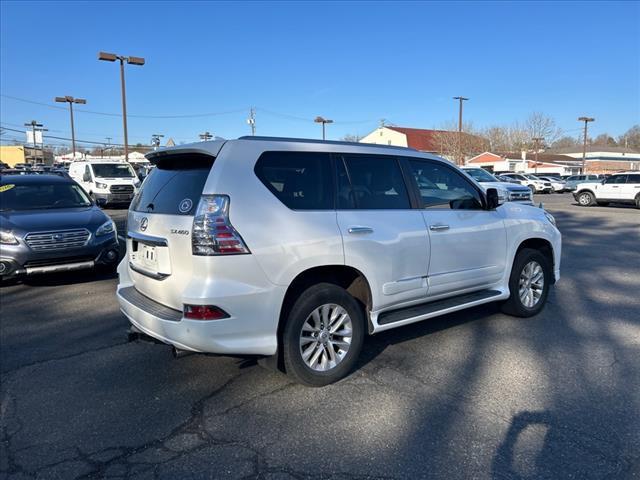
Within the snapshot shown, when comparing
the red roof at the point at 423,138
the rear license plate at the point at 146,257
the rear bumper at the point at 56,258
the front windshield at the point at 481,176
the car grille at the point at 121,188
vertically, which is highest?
the red roof at the point at 423,138

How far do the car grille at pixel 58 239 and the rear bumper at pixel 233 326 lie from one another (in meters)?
4.07

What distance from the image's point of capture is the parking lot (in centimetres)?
278

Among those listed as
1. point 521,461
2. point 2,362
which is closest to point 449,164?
point 521,461

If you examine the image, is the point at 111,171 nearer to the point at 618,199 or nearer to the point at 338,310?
the point at 338,310

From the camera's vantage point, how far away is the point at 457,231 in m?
4.50

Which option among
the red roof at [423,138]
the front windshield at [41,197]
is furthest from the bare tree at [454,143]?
the front windshield at [41,197]

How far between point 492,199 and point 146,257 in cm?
336

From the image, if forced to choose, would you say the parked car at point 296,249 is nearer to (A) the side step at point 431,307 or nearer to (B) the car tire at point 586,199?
(A) the side step at point 431,307

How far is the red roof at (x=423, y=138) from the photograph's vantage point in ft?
219

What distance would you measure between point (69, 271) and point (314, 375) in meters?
4.75

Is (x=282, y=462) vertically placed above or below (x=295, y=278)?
below

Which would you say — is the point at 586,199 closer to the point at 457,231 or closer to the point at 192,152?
the point at 457,231

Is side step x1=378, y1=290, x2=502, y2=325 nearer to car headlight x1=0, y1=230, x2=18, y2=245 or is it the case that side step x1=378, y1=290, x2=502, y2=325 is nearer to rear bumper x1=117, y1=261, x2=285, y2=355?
rear bumper x1=117, y1=261, x2=285, y2=355

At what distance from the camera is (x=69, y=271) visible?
6.78 meters
